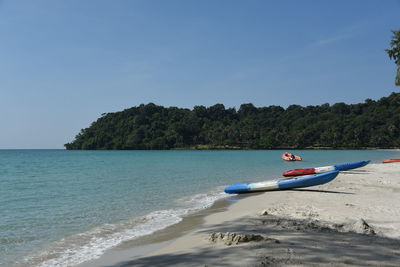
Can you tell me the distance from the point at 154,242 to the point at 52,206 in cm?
708

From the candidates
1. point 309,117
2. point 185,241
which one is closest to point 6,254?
point 185,241

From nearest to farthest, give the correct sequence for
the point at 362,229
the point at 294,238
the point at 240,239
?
1. the point at 240,239
2. the point at 294,238
3. the point at 362,229

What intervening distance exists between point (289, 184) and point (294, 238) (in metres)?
Answer: 8.88

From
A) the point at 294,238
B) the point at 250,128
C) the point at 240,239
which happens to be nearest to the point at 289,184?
the point at 294,238

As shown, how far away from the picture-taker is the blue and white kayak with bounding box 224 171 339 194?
1394 cm

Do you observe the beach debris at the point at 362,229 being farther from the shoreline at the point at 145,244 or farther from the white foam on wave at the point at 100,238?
the white foam on wave at the point at 100,238

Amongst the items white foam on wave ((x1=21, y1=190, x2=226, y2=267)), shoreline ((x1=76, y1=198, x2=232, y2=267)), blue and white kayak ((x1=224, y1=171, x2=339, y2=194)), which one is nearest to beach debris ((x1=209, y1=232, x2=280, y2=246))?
shoreline ((x1=76, y1=198, x2=232, y2=267))

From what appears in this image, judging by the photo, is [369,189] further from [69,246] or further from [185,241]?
[69,246]

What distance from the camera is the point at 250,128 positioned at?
14550 centimetres

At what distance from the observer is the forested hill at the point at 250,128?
120938 millimetres

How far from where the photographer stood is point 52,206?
1223 cm

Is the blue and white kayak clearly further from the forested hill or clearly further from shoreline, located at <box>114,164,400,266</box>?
the forested hill

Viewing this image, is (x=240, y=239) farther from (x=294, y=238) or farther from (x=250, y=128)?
(x=250, y=128)

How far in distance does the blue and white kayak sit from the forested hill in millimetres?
117490
